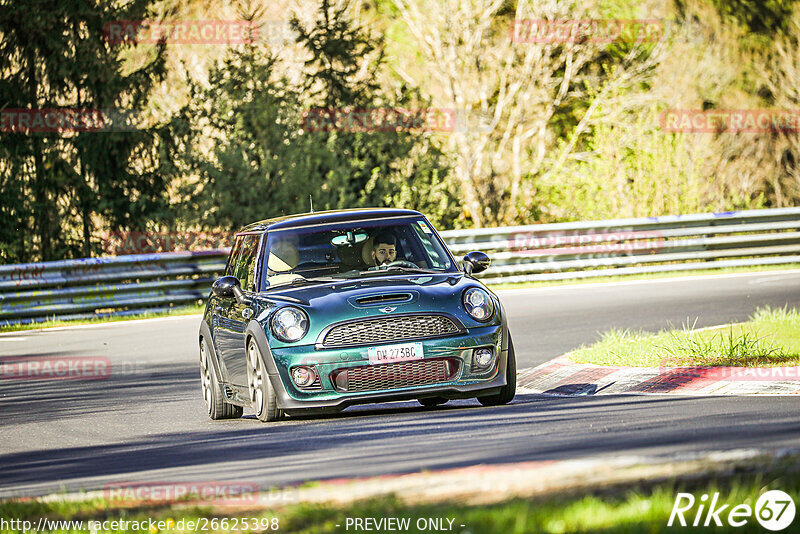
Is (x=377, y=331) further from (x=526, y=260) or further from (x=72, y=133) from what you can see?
(x=72, y=133)

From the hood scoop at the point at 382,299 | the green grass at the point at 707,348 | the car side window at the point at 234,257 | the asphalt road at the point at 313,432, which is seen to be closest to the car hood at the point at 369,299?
the hood scoop at the point at 382,299

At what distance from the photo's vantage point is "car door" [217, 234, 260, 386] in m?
10.4

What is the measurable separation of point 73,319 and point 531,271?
328 inches

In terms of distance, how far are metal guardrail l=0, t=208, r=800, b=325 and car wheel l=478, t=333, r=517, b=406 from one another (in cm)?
1324

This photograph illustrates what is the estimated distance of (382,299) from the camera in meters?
9.66

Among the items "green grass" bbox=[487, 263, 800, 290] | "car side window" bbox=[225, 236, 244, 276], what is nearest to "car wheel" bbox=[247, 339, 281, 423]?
"car side window" bbox=[225, 236, 244, 276]

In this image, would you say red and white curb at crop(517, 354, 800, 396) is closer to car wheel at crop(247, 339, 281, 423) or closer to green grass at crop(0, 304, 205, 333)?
car wheel at crop(247, 339, 281, 423)

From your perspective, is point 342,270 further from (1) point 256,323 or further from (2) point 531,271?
(2) point 531,271

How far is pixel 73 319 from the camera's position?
22156 millimetres

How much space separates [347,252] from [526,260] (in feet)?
46.6

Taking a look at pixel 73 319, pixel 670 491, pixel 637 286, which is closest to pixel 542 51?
pixel 637 286

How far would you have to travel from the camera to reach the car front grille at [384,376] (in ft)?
31.1

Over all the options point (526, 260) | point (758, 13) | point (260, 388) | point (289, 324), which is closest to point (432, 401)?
point (260, 388)

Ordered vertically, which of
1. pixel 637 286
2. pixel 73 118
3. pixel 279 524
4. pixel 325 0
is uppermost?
pixel 325 0
